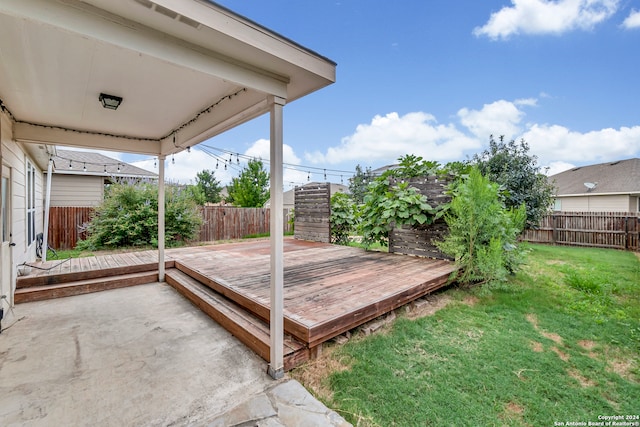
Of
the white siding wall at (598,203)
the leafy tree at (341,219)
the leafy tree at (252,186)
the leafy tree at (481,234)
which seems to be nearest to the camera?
the leafy tree at (481,234)

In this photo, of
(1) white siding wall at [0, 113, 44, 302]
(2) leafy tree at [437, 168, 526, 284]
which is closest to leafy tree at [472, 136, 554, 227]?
(2) leafy tree at [437, 168, 526, 284]

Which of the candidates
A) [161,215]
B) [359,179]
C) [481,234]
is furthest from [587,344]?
[359,179]

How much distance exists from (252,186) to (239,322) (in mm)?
16680

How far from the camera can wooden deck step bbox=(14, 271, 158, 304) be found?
12.7 feet

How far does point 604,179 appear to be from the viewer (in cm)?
1500

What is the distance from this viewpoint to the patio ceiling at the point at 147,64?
146 centimetres

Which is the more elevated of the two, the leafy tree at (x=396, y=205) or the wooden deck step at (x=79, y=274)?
the leafy tree at (x=396, y=205)

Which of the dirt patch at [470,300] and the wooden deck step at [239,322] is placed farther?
the dirt patch at [470,300]

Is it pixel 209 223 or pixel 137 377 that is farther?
pixel 209 223

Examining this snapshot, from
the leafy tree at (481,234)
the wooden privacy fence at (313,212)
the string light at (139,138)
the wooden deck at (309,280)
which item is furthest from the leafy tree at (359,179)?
the string light at (139,138)

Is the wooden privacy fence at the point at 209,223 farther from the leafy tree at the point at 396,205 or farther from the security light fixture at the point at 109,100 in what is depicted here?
the security light fixture at the point at 109,100

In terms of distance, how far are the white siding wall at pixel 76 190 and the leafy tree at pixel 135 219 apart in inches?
97.4

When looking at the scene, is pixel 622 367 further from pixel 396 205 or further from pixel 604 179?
pixel 604 179

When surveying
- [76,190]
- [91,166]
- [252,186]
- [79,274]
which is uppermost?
[252,186]
